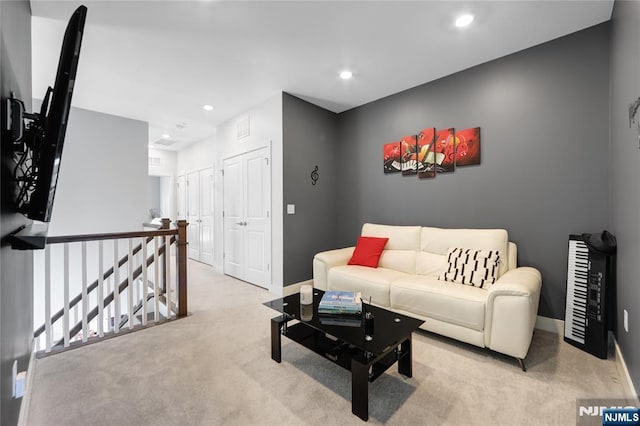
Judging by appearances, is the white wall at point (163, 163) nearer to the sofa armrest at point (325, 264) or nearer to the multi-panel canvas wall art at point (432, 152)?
the sofa armrest at point (325, 264)

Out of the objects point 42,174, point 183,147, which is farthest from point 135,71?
point 183,147

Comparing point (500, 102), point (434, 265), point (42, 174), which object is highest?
point (500, 102)

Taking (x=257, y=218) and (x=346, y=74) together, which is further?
Answer: (x=257, y=218)

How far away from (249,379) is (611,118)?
344 centimetres

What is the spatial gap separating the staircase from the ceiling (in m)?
1.75

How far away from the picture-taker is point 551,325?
244cm

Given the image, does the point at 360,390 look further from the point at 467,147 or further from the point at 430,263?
the point at 467,147

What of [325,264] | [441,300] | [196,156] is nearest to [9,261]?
[325,264]

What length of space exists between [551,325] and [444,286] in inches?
43.8

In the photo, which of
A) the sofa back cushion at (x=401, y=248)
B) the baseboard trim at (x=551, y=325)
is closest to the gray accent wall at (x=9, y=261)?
the sofa back cushion at (x=401, y=248)

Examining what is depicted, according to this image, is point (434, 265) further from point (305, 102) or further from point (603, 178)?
point (305, 102)

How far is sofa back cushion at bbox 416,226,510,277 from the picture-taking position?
2529mm

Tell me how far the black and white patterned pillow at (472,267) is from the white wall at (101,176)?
488 cm

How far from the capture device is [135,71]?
2959mm
